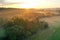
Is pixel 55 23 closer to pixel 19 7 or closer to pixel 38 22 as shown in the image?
pixel 38 22

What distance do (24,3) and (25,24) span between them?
15cm

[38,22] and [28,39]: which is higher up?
[38,22]

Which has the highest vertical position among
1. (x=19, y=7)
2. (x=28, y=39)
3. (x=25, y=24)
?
(x=19, y=7)

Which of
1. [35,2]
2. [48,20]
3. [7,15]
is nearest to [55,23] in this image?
[48,20]

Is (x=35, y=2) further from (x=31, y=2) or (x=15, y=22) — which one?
(x=15, y=22)

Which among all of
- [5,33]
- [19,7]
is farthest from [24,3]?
[5,33]

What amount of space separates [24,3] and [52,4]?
203mm

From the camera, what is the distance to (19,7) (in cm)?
106

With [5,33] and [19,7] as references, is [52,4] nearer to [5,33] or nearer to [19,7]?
[19,7]

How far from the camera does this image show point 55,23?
1042 mm

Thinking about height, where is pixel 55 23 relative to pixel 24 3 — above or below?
below

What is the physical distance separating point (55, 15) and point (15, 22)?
30 cm

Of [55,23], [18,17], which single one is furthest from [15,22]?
[55,23]

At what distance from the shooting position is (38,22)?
3.46 ft
